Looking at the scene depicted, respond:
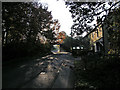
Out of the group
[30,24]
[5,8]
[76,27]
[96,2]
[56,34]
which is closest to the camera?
[96,2]

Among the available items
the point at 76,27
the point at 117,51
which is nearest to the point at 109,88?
the point at 117,51

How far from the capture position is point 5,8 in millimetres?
10500

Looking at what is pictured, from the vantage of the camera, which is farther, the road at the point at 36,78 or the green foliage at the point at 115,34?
the green foliage at the point at 115,34

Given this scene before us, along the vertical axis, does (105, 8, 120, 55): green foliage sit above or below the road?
above

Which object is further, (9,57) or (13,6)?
(13,6)

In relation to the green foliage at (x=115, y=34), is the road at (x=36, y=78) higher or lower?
lower

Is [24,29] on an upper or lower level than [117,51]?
upper

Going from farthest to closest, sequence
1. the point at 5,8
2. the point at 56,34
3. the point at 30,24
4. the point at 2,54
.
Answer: the point at 56,34, the point at 30,24, the point at 5,8, the point at 2,54

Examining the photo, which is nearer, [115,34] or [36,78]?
[36,78]

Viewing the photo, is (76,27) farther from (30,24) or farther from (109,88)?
(30,24)

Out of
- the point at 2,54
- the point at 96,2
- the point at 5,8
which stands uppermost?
the point at 5,8

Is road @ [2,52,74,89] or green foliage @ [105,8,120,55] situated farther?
green foliage @ [105,8,120,55]

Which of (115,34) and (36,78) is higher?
(115,34)

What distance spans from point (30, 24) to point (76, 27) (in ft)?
26.4
